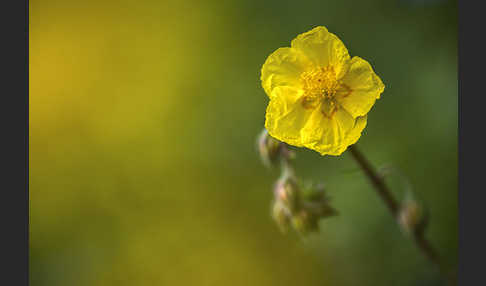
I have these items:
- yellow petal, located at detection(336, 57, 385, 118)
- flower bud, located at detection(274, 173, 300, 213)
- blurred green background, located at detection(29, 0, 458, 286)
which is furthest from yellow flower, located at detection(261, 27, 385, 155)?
blurred green background, located at detection(29, 0, 458, 286)

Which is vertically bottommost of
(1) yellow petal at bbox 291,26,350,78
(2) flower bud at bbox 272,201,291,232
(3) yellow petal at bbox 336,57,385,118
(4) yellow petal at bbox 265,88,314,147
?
(2) flower bud at bbox 272,201,291,232

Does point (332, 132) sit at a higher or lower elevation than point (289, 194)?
higher

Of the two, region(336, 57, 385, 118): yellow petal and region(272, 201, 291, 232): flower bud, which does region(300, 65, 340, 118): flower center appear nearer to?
region(336, 57, 385, 118): yellow petal

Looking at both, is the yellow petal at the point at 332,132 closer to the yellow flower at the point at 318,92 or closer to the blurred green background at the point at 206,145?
the yellow flower at the point at 318,92

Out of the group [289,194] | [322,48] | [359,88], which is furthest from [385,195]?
[322,48]

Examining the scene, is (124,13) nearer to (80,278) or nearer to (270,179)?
(270,179)

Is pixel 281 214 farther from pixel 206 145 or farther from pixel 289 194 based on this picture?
pixel 206 145
